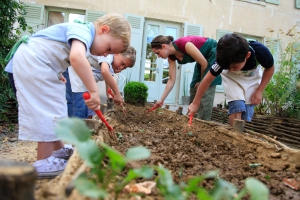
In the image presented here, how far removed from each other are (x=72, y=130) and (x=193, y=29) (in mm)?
7730

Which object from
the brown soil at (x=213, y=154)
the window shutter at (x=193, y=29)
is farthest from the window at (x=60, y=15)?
the brown soil at (x=213, y=154)

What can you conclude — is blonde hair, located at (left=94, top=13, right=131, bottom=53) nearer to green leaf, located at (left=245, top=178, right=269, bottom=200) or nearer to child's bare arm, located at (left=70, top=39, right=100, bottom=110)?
child's bare arm, located at (left=70, top=39, right=100, bottom=110)

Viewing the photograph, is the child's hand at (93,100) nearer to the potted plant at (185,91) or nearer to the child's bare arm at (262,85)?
the child's bare arm at (262,85)

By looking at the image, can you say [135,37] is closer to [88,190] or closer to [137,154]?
[137,154]

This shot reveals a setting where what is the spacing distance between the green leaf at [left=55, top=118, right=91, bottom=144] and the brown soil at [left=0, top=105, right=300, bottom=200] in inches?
7.4

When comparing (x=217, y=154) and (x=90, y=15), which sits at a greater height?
(x=90, y=15)

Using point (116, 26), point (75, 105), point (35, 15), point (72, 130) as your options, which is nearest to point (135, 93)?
point (75, 105)

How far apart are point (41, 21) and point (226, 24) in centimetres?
577

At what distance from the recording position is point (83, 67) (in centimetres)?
147

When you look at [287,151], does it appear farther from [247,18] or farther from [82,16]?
[247,18]

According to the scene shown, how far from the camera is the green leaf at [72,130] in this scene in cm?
76

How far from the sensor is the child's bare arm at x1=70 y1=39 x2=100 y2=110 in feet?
4.79

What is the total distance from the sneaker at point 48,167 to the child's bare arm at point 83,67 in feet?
1.53

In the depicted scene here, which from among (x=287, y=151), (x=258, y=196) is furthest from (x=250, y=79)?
(x=258, y=196)
